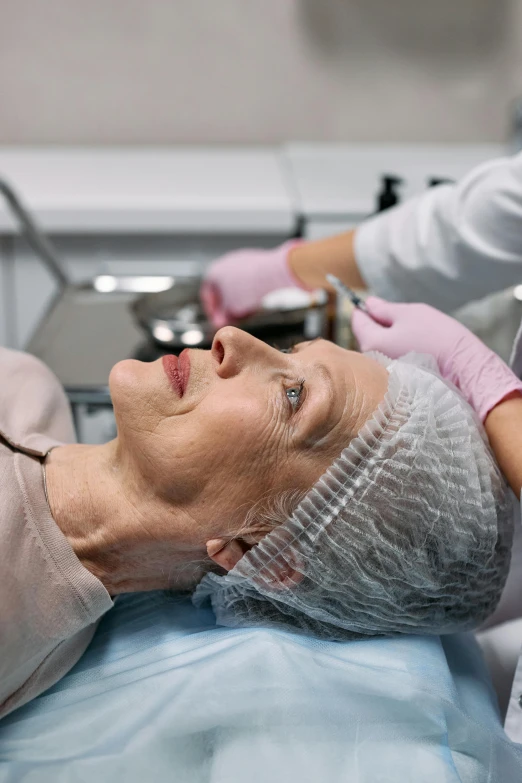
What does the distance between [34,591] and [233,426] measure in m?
0.31

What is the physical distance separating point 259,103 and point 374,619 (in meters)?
2.09

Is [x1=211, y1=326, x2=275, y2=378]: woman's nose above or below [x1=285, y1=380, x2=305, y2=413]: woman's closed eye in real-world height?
above

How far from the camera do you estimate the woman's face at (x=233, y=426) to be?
95 cm

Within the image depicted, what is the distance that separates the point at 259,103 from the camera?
105 inches

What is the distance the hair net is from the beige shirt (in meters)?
0.17

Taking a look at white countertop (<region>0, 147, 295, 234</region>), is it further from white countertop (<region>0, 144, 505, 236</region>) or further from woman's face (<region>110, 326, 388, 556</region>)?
woman's face (<region>110, 326, 388, 556</region>)

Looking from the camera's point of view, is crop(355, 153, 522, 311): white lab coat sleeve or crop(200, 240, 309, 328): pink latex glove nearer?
crop(355, 153, 522, 311): white lab coat sleeve

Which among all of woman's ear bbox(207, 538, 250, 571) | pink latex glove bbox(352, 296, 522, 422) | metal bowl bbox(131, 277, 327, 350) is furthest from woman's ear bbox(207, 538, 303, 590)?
metal bowl bbox(131, 277, 327, 350)

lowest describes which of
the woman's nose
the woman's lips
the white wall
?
the woman's lips

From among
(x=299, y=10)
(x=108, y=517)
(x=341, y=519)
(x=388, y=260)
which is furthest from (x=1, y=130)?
(x=341, y=519)

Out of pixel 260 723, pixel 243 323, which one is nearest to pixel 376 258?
pixel 243 323

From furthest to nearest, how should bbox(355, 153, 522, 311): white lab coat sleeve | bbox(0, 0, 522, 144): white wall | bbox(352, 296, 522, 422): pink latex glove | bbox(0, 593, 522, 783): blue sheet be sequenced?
bbox(0, 0, 522, 144): white wall → bbox(355, 153, 522, 311): white lab coat sleeve → bbox(352, 296, 522, 422): pink latex glove → bbox(0, 593, 522, 783): blue sheet

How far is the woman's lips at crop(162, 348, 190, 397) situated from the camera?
39.3 inches

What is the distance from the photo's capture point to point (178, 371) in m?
1.02
